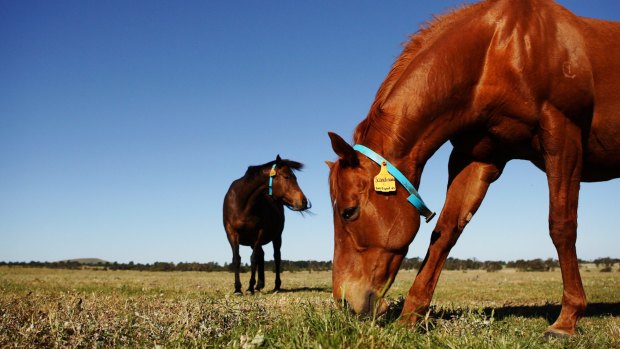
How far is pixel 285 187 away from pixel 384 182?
8843 mm

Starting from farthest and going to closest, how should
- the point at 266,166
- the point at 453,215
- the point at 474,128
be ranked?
the point at 266,166 → the point at 453,215 → the point at 474,128

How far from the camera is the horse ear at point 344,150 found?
415cm

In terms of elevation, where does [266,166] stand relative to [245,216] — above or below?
above

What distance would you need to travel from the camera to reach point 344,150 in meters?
4.20

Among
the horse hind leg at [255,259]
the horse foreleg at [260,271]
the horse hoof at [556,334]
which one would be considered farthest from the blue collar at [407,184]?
the horse foreleg at [260,271]

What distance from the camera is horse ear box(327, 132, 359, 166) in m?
4.15

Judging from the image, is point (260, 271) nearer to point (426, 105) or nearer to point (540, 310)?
point (540, 310)

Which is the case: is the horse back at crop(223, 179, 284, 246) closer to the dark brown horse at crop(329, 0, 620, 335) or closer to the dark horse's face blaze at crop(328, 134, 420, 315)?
the dark brown horse at crop(329, 0, 620, 335)

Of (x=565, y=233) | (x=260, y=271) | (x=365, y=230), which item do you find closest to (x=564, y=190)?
(x=565, y=233)

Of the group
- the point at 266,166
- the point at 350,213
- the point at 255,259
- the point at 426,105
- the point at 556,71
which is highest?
the point at 266,166

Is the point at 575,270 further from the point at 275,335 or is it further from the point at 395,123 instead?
the point at 275,335

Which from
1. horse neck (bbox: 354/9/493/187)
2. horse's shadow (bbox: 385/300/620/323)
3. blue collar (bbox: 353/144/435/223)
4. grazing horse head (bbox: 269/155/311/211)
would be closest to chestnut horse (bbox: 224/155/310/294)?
grazing horse head (bbox: 269/155/311/211)

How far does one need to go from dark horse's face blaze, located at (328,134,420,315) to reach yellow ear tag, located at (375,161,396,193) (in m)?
0.07

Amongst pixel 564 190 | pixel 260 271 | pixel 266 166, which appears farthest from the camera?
pixel 260 271
